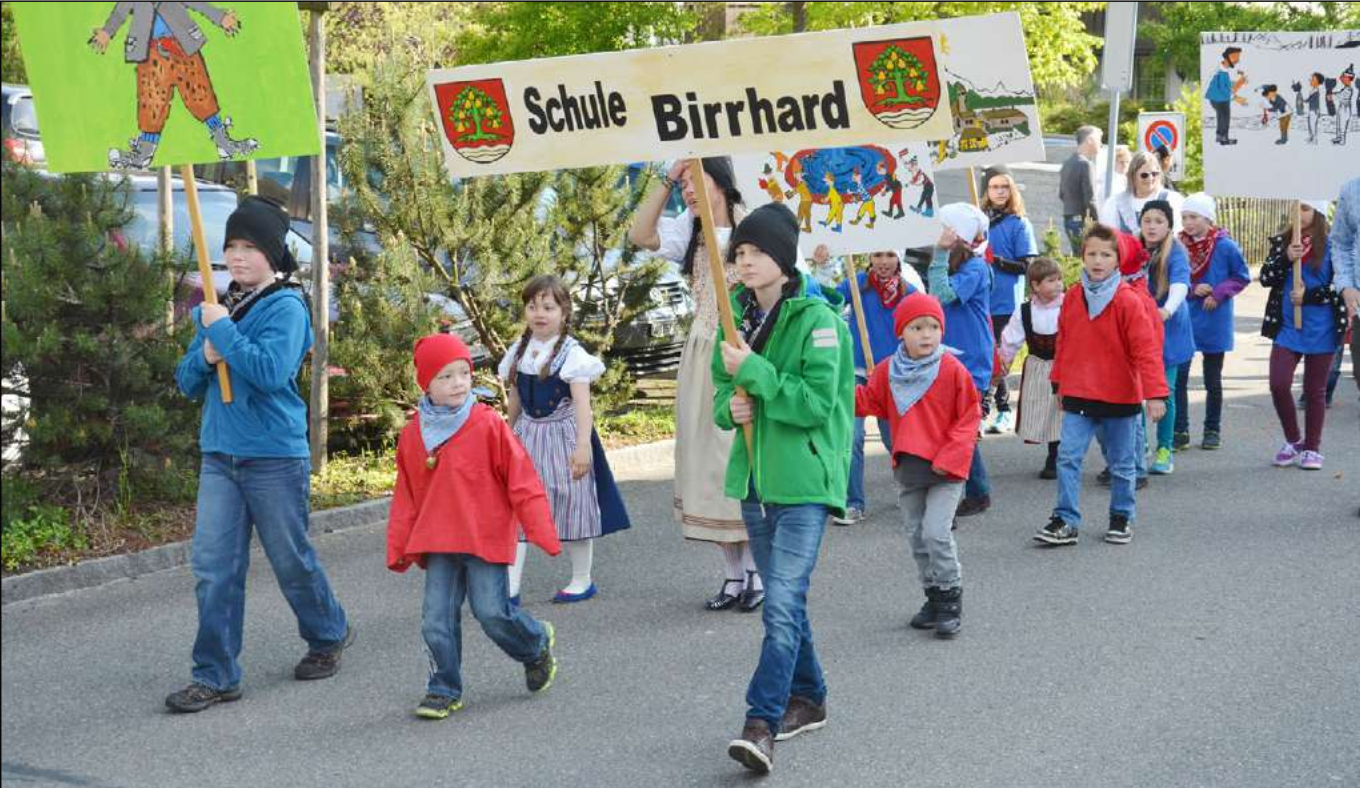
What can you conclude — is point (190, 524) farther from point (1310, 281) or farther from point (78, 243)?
point (1310, 281)

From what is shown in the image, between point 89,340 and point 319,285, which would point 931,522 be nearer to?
point 89,340

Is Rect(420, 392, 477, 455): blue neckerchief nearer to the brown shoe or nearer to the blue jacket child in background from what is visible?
the brown shoe

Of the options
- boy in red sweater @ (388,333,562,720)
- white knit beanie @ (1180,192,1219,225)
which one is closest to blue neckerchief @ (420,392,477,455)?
boy in red sweater @ (388,333,562,720)

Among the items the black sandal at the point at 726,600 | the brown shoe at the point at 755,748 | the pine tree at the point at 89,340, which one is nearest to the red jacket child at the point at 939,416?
the black sandal at the point at 726,600

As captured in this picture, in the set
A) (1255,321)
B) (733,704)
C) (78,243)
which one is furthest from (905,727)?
(1255,321)

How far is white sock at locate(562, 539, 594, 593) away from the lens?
306 inches

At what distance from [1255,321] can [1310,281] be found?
31.4 ft

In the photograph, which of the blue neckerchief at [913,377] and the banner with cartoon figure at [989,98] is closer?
the blue neckerchief at [913,377]

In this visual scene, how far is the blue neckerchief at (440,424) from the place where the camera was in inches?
236

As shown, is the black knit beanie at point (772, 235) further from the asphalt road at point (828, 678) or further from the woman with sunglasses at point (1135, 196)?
the woman with sunglasses at point (1135, 196)

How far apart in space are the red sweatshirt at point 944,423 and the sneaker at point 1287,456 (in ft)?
14.6

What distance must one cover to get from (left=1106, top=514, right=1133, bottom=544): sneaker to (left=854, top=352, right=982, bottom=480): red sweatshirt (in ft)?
6.20

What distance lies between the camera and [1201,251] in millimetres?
11656

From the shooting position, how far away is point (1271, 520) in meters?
9.33
